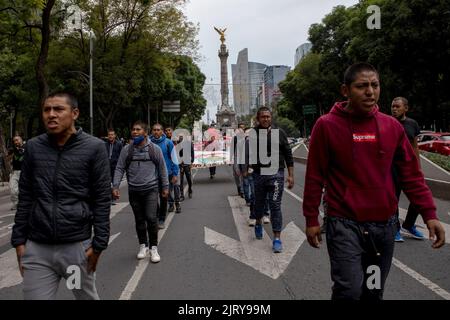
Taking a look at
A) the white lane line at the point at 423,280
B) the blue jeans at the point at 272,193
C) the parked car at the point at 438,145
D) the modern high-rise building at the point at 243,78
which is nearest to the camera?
the white lane line at the point at 423,280

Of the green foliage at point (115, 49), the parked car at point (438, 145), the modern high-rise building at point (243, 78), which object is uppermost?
the modern high-rise building at point (243, 78)

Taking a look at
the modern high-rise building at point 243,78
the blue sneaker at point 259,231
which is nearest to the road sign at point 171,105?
the blue sneaker at point 259,231

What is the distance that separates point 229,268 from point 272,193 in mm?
1492

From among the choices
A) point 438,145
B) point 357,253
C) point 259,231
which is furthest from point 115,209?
point 438,145

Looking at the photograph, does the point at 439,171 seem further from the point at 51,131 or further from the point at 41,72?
the point at 41,72

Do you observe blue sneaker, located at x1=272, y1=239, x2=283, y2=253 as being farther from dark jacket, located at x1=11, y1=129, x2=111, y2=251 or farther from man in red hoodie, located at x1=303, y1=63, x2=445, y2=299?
dark jacket, located at x1=11, y1=129, x2=111, y2=251

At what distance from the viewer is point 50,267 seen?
2.86m

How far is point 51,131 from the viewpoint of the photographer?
114 inches

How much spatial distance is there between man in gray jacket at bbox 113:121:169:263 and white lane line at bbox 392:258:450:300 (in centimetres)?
304

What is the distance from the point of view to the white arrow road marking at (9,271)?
16.6 ft

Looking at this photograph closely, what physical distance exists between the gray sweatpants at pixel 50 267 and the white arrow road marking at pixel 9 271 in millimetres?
2497

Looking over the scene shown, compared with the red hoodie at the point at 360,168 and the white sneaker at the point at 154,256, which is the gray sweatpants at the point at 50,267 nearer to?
the red hoodie at the point at 360,168
